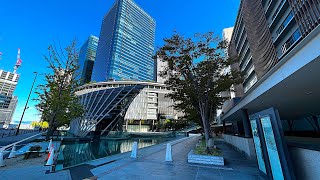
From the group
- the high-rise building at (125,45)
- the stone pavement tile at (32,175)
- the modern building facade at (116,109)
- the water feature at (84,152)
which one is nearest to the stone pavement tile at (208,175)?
the stone pavement tile at (32,175)

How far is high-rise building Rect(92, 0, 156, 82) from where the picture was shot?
9844cm

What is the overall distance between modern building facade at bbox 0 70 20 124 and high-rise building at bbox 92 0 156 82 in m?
46.0

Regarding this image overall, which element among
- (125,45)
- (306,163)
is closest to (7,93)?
(125,45)

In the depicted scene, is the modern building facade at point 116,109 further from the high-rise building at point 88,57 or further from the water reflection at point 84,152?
the high-rise building at point 88,57

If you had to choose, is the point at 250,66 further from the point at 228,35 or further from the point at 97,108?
the point at 228,35

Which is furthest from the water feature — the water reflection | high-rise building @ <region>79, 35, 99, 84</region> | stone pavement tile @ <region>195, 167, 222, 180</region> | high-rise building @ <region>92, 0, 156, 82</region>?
high-rise building @ <region>79, 35, 99, 84</region>

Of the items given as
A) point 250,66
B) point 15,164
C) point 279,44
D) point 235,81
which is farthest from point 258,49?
point 15,164

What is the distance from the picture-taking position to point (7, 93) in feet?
278

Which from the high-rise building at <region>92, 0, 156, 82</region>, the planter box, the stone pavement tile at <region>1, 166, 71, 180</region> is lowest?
the stone pavement tile at <region>1, 166, 71, 180</region>

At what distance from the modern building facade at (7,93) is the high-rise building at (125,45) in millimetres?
46022

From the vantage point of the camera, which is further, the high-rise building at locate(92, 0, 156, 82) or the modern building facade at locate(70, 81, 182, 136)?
the high-rise building at locate(92, 0, 156, 82)

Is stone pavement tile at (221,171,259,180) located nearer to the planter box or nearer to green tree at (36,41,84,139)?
the planter box

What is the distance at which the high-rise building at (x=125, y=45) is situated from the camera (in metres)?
98.4

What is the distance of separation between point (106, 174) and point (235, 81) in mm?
11247
